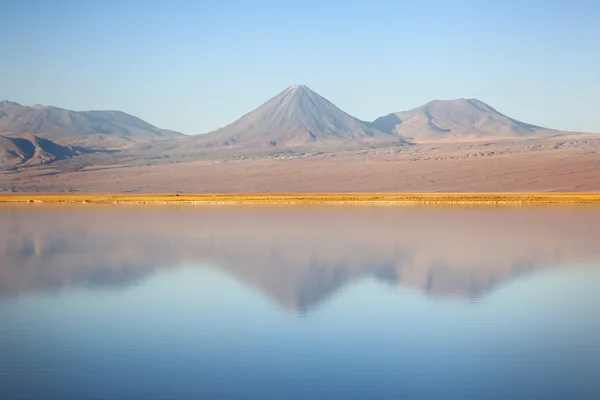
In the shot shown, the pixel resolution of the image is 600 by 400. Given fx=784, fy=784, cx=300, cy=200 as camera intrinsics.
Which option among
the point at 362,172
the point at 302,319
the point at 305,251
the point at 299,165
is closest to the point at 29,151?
the point at 299,165

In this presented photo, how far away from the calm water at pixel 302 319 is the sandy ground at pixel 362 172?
249ft

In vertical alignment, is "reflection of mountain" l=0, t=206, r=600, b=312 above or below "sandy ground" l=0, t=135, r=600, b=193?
above

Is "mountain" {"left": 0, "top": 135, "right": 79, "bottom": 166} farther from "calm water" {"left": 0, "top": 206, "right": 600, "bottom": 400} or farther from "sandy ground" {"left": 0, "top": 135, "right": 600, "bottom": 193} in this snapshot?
"calm water" {"left": 0, "top": 206, "right": 600, "bottom": 400}

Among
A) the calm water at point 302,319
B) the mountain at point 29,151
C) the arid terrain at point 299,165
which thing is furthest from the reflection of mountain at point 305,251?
the mountain at point 29,151

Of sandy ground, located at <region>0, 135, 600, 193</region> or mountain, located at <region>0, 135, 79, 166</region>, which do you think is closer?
sandy ground, located at <region>0, 135, 600, 193</region>

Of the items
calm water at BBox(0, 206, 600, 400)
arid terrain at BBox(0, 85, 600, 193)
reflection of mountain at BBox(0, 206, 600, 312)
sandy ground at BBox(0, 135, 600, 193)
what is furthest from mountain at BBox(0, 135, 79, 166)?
calm water at BBox(0, 206, 600, 400)

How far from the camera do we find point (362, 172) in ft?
394

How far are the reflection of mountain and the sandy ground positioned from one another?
63.5 m

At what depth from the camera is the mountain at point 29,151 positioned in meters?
149

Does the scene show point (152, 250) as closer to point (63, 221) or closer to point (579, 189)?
point (63, 221)

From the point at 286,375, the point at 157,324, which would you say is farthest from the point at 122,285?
the point at 286,375

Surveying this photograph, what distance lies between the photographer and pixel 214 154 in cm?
16750

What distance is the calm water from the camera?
33.7 ft

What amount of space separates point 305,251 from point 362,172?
9473cm
